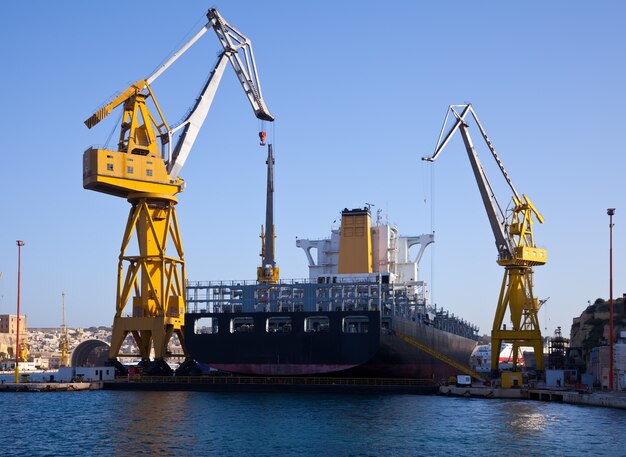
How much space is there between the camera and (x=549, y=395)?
60.2m

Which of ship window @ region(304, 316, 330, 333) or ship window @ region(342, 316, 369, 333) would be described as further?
ship window @ region(304, 316, 330, 333)

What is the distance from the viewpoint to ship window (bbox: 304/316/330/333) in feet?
210

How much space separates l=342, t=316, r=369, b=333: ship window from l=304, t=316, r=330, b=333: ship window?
4.35 ft

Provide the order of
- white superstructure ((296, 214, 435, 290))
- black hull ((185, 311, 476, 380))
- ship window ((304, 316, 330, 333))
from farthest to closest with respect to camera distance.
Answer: white superstructure ((296, 214, 435, 290)) → ship window ((304, 316, 330, 333)) → black hull ((185, 311, 476, 380))

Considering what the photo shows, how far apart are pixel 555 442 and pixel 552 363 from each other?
149ft

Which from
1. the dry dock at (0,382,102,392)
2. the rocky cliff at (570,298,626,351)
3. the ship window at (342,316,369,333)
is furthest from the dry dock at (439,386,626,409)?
the dry dock at (0,382,102,392)

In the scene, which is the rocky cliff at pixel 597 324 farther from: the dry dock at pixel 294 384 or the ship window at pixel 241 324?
the ship window at pixel 241 324

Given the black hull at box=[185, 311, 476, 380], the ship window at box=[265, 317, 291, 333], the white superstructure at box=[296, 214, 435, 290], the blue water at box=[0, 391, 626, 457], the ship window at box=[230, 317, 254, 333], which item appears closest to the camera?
the blue water at box=[0, 391, 626, 457]

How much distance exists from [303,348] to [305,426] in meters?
18.1

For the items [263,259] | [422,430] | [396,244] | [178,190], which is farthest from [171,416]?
[263,259]

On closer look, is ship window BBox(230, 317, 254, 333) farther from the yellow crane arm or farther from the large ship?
the yellow crane arm

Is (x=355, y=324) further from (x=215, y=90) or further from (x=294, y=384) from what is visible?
(x=215, y=90)

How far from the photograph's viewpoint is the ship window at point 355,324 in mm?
63481

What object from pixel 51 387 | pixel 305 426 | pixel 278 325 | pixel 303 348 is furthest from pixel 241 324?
pixel 305 426
